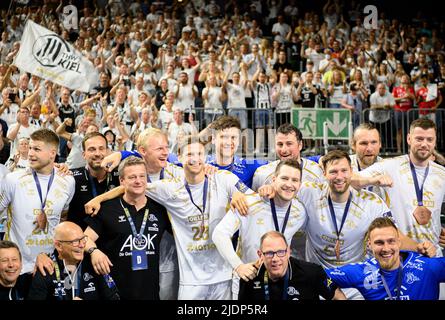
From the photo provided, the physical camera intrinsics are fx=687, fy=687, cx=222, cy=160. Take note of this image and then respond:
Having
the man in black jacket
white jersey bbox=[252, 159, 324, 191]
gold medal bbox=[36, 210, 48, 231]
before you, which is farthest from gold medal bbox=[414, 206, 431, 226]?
gold medal bbox=[36, 210, 48, 231]

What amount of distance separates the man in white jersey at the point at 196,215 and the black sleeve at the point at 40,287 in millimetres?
1090

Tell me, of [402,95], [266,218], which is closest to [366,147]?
[266,218]

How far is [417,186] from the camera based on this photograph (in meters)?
6.96

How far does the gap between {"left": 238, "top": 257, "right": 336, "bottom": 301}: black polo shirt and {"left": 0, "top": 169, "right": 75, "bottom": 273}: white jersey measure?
2120mm

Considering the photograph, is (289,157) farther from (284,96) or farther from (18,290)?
(284,96)

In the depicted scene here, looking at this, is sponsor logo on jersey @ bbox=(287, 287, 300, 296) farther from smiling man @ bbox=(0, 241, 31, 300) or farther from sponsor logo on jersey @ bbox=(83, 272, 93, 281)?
smiling man @ bbox=(0, 241, 31, 300)

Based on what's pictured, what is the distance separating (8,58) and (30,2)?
4.13 m

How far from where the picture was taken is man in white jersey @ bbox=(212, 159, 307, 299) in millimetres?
6145

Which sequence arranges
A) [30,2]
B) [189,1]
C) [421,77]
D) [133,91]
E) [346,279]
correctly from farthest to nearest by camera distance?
[189,1], [30,2], [421,77], [133,91], [346,279]

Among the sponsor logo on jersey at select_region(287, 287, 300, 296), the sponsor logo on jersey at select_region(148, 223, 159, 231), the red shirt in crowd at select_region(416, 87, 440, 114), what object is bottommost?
the sponsor logo on jersey at select_region(287, 287, 300, 296)

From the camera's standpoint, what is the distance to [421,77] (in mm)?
17984

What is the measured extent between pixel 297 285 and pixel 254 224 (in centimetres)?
83

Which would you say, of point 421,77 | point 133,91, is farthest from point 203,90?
point 421,77
